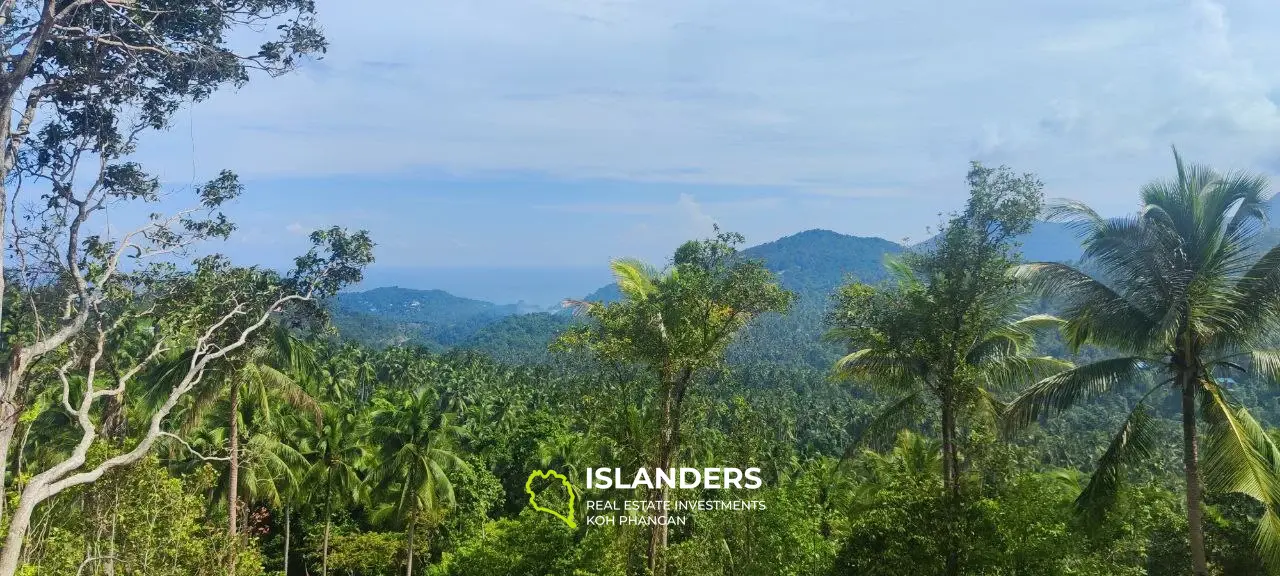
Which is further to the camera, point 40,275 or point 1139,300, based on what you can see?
point 1139,300

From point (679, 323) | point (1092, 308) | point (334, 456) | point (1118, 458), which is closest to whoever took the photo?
point (1118, 458)

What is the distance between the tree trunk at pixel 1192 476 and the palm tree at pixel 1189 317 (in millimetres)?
14

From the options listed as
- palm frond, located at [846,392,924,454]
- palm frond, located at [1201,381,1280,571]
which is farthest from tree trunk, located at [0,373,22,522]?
palm frond, located at [1201,381,1280,571]

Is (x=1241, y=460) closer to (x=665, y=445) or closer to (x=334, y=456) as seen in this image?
(x=665, y=445)

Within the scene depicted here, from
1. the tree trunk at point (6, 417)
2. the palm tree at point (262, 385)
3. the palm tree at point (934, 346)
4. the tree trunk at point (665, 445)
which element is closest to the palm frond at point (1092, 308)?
the palm tree at point (934, 346)

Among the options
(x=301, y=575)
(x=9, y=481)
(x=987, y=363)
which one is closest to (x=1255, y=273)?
(x=987, y=363)

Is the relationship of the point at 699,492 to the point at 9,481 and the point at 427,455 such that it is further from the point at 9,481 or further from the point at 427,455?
the point at 9,481

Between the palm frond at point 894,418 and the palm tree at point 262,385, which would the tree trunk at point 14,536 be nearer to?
the palm tree at point 262,385

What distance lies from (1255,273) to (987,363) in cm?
360

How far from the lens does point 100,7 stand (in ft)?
25.1

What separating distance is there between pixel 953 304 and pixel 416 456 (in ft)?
48.1

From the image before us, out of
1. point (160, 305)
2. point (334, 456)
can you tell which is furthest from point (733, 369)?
point (334, 456)

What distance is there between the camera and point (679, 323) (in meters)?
12.1

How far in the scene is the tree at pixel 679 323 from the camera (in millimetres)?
12109
